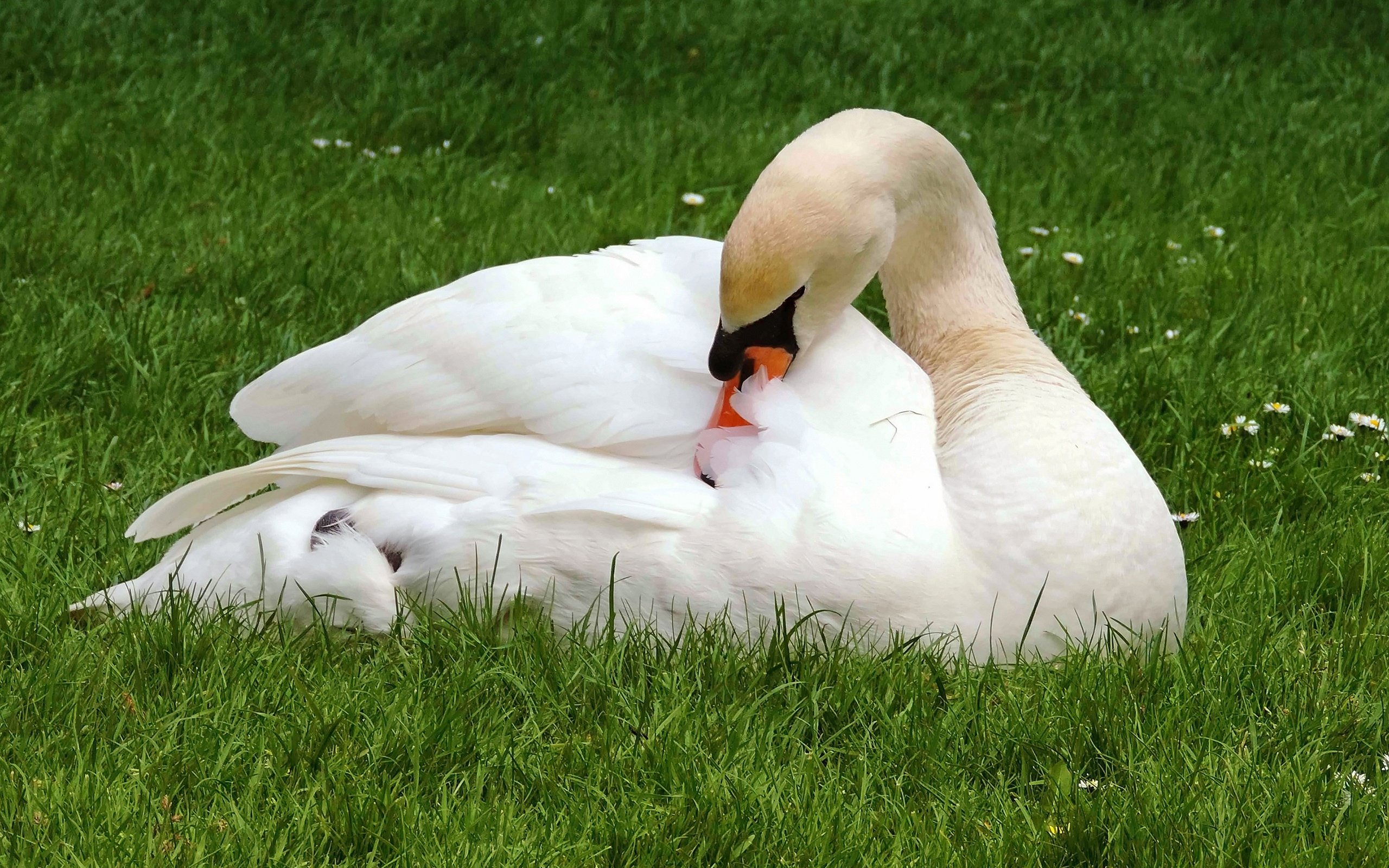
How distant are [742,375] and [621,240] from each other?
103 inches

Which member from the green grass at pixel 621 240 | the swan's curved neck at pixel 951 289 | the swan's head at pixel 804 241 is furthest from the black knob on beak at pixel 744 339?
the green grass at pixel 621 240

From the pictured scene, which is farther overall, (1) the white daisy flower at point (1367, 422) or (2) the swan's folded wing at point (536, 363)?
(1) the white daisy flower at point (1367, 422)

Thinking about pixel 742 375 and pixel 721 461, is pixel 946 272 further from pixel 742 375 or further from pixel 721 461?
pixel 721 461

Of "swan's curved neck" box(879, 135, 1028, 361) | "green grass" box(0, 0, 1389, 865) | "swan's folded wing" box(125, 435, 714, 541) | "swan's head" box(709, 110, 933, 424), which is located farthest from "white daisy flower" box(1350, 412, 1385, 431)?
"swan's folded wing" box(125, 435, 714, 541)

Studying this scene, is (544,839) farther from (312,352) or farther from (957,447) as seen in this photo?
(312,352)

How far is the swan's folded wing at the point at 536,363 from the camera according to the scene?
2941 millimetres

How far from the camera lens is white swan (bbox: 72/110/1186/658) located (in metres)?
2.71

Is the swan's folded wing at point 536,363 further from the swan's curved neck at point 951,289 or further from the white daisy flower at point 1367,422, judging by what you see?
the white daisy flower at point 1367,422

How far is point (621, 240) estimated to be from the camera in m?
5.48

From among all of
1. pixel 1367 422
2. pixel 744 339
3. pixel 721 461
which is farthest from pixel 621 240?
pixel 721 461

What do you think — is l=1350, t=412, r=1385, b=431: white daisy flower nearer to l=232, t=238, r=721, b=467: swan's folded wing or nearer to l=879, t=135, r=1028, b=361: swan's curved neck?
l=879, t=135, r=1028, b=361: swan's curved neck

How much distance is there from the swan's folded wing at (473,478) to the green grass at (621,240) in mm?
227

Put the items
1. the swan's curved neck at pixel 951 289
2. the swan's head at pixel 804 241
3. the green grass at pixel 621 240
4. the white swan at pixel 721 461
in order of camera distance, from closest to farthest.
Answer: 1. the green grass at pixel 621 240
2. the white swan at pixel 721 461
3. the swan's head at pixel 804 241
4. the swan's curved neck at pixel 951 289

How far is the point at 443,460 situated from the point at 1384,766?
1703 millimetres
